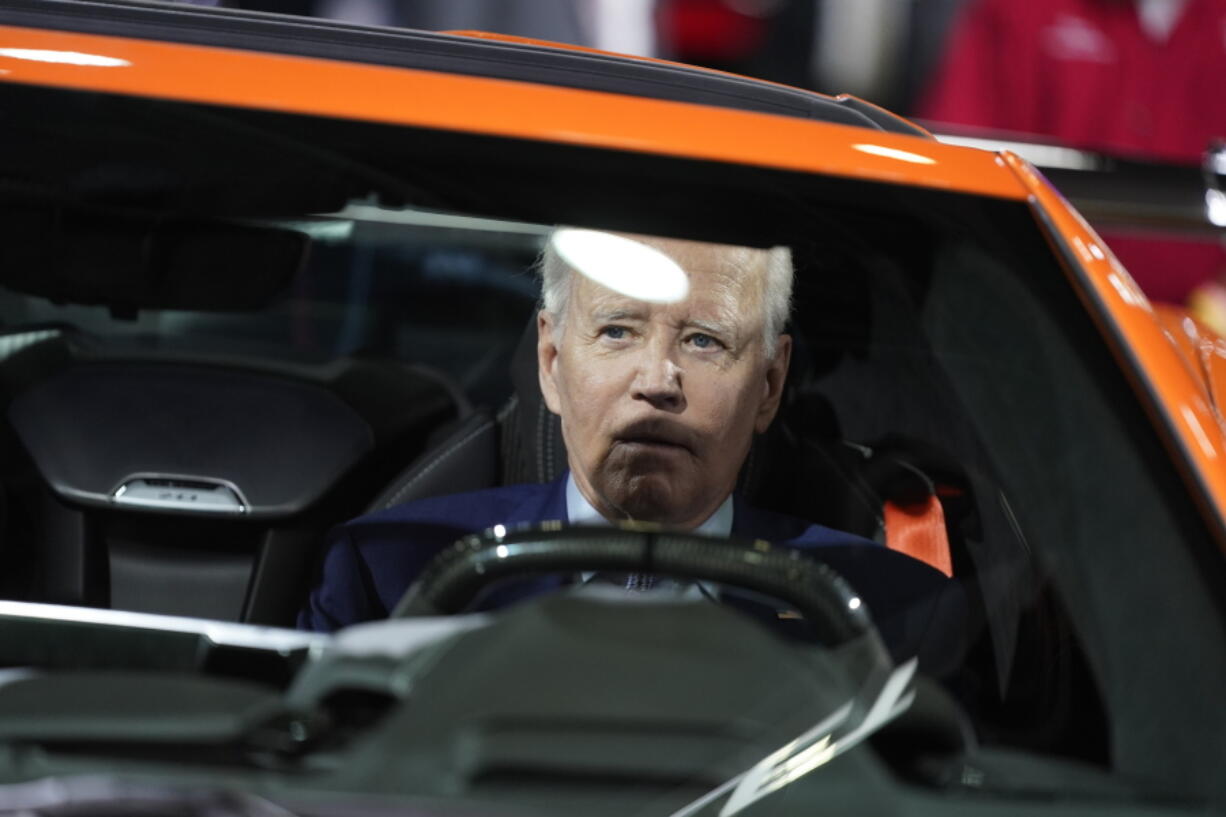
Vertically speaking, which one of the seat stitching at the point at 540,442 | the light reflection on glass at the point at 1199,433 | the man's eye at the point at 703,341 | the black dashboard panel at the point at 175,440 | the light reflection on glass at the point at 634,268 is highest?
the light reflection on glass at the point at 634,268

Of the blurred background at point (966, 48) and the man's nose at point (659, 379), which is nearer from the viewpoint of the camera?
the man's nose at point (659, 379)

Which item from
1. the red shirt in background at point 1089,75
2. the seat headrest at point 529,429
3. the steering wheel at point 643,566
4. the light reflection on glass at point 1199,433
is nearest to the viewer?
the steering wheel at point 643,566

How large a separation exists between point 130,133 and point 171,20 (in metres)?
0.24

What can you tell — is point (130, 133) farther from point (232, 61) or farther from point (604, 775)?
point (604, 775)

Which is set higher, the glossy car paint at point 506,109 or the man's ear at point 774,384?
the glossy car paint at point 506,109

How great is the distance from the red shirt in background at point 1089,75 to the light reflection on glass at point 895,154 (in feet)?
11.2

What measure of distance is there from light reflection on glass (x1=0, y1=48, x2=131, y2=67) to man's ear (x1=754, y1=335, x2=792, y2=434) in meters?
0.71

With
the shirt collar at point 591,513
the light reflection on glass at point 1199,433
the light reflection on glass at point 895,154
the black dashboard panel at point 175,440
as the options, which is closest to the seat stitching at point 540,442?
the shirt collar at point 591,513

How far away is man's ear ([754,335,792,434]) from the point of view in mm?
1525

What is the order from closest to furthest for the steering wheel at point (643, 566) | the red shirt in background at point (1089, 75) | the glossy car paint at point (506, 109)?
the steering wheel at point (643, 566), the glossy car paint at point (506, 109), the red shirt in background at point (1089, 75)

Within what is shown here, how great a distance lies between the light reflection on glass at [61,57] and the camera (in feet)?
4.66

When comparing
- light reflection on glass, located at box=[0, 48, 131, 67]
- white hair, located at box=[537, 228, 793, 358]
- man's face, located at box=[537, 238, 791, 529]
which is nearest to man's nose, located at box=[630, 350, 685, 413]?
man's face, located at box=[537, 238, 791, 529]

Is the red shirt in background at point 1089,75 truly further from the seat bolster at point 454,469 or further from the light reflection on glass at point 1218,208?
the seat bolster at point 454,469

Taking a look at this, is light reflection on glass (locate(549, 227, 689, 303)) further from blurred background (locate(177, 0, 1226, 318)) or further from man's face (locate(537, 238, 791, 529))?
blurred background (locate(177, 0, 1226, 318))
